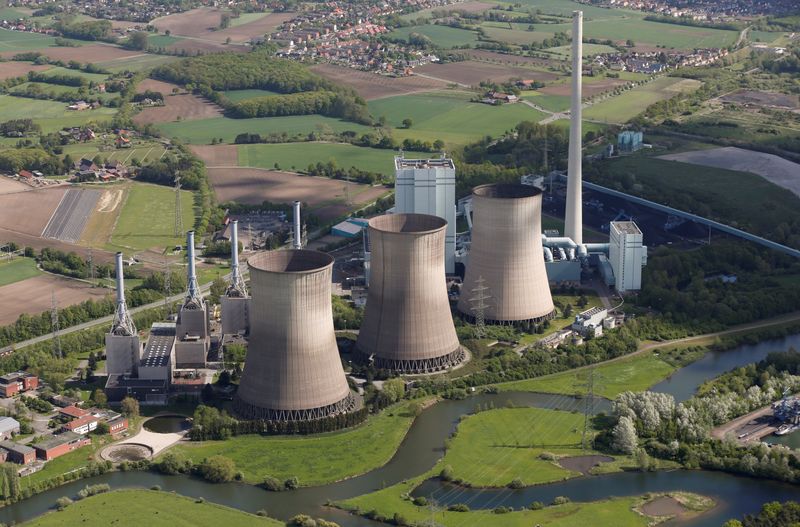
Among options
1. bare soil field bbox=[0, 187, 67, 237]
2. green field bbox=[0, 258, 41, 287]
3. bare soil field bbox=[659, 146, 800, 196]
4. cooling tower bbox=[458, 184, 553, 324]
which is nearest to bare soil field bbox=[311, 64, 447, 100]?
bare soil field bbox=[659, 146, 800, 196]

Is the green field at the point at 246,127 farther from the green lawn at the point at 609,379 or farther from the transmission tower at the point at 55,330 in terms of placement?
the green lawn at the point at 609,379

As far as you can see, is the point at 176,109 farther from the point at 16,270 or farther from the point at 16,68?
the point at 16,270

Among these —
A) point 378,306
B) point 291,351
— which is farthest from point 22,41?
point 291,351

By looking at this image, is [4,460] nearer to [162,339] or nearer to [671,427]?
[162,339]

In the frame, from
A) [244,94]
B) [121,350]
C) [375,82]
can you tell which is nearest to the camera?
[121,350]

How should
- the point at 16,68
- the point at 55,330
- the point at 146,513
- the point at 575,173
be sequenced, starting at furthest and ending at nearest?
the point at 16,68, the point at 575,173, the point at 55,330, the point at 146,513

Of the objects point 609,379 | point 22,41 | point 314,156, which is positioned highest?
point 22,41

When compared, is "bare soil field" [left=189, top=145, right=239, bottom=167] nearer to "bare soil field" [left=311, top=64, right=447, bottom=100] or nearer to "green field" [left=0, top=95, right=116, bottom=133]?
"green field" [left=0, top=95, right=116, bottom=133]
